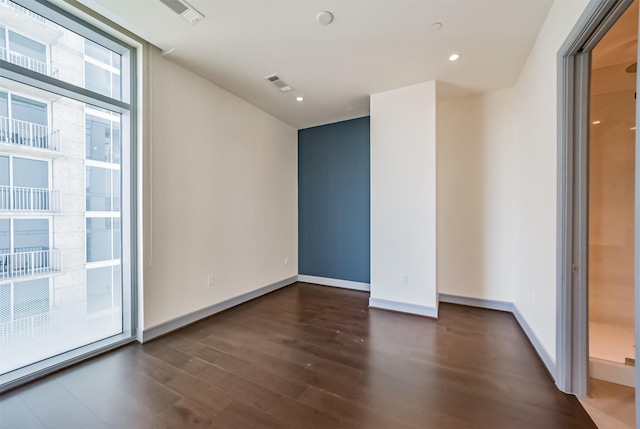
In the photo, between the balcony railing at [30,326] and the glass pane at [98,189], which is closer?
the balcony railing at [30,326]

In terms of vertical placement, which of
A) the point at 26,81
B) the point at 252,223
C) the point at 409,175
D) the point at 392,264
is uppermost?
the point at 26,81

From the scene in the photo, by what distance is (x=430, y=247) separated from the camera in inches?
121

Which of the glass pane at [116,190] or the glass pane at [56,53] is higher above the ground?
the glass pane at [56,53]

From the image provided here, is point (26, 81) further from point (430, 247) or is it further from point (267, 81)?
point (430, 247)

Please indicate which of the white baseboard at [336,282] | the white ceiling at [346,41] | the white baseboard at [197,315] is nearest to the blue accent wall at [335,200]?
the white baseboard at [336,282]

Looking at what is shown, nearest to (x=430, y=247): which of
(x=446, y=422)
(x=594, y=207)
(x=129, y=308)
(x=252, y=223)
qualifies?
(x=594, y=207)

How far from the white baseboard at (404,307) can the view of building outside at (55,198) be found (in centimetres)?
293

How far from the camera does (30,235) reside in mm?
1979

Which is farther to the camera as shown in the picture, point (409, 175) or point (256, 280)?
point (256, 280)

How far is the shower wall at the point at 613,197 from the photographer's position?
2473 millimetres

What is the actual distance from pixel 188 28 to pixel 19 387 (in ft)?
10.1

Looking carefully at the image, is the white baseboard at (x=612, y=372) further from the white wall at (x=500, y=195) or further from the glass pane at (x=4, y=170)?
the glass pane at (x=4, y=170)

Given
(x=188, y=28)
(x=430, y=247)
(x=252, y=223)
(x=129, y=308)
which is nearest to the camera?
(x=188, y=28)

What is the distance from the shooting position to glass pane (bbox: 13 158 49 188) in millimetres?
1902
